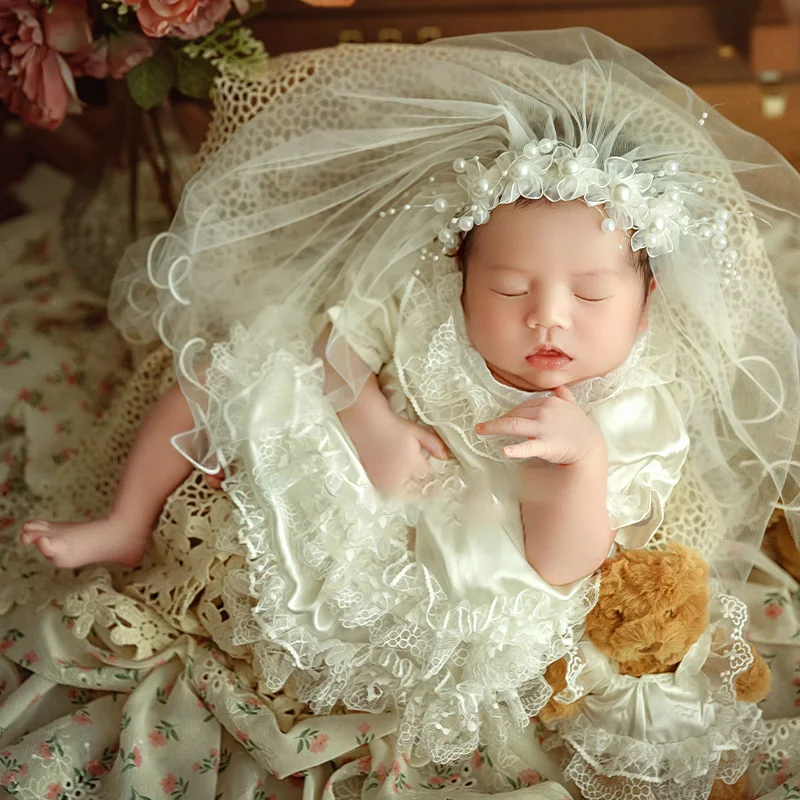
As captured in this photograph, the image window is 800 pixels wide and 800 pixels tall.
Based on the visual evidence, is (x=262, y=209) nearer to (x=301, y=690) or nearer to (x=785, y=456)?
(x=301, y=690)

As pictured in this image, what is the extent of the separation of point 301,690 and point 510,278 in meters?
0.60

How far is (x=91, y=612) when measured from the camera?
50.9 inches

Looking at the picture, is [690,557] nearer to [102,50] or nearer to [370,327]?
[370,327]

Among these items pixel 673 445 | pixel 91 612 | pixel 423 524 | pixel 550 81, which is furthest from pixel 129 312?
pixel 673 445

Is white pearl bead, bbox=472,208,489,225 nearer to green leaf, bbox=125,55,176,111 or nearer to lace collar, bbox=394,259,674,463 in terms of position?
lace collar, bbox=394,259,674,463

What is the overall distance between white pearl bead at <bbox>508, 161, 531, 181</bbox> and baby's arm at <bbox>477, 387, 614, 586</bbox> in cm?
28

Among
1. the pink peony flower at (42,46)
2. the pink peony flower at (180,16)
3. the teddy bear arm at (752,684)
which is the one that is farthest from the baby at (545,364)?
the pink peony flower at (42,46)

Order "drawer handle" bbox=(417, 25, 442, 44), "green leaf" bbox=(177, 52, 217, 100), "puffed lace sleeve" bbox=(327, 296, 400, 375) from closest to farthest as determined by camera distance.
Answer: "puffed lace sleeve" bbox=(327, 296, 400, 375), "green leaf" bbox=(177, 52, 217, 100), "drawer handle" bbox=(417, 25, 442, 44)

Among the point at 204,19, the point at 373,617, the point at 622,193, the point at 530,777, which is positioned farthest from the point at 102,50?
the point at 530,777

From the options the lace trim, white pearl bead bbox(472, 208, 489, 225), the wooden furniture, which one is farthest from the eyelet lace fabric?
the wooden furniture

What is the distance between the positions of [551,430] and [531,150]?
35 centimetres

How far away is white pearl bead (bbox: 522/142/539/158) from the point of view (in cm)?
114

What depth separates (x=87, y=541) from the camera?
1301mm

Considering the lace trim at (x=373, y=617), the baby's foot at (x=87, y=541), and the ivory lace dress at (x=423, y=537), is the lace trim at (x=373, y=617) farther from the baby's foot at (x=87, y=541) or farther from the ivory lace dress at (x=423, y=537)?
the baby's foot at (x=87, y=541)
